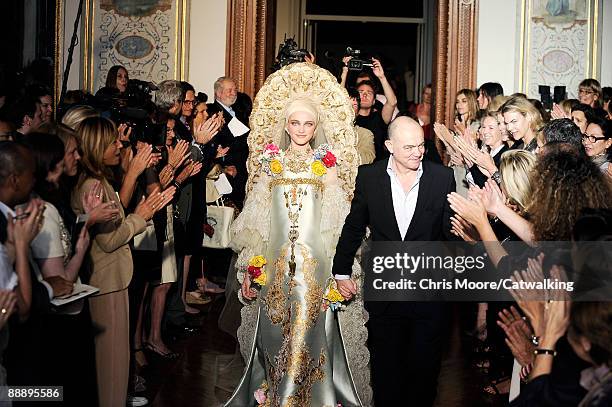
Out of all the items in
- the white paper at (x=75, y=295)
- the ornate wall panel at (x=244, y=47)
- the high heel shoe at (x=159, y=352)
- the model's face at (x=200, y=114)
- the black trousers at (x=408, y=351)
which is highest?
the ornate wall panel at (x=244, y=47)

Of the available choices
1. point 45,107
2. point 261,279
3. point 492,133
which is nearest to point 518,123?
point 492,133

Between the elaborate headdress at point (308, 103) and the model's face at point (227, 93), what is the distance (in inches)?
140

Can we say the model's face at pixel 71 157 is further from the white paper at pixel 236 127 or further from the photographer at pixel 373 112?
the white paper at pixel 236 127

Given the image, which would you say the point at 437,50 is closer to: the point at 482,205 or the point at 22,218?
the point at 482,205

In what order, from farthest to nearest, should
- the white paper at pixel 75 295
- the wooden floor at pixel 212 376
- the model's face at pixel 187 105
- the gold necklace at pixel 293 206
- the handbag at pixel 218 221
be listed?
the handbag at pixel 218 221
the model's face at pixel 187 105
the wooden floor at pixel 212 376
the gold necklace at pixel 293 206
the white paper at pixel 75 295

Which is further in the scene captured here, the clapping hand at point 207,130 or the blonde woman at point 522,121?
the clapping hand at point 207,130

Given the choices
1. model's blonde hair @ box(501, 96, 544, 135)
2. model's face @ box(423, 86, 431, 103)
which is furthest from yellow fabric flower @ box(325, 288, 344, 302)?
model's face @ box(423, 86, 431, 103)

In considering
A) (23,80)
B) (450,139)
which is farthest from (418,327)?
(23,80)

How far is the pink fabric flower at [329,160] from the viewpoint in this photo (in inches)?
248

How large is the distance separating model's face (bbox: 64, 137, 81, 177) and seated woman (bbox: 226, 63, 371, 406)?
150 centimetres

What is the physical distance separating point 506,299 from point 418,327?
2.25 ft

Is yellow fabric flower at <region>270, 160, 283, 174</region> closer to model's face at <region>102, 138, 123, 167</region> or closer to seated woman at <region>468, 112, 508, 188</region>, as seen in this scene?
model's face at <region>102, 138, 123, 167</region>

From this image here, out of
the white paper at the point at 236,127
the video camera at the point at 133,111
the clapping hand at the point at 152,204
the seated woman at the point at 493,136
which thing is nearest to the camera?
the clapping hand at the point at 152,204

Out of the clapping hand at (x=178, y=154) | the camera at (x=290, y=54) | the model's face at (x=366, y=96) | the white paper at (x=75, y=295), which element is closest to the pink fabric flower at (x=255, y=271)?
the clapping hand at (x=178, y=154)
